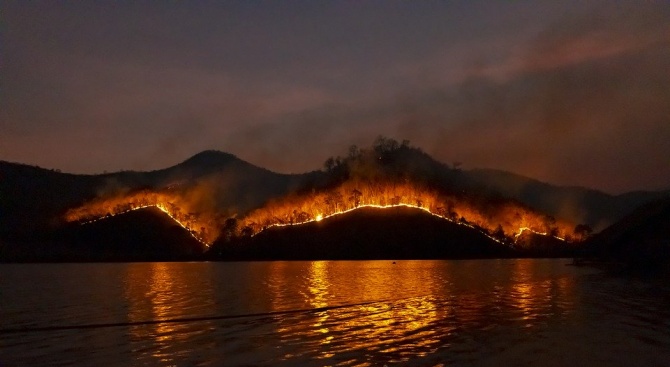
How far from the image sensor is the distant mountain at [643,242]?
50.4m

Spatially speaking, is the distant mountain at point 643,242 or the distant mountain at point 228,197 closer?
the distant mountain at point 643,242

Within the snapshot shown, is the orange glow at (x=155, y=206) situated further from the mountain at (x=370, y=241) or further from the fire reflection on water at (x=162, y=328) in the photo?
the fire reflection on water at (x=162, y=328)

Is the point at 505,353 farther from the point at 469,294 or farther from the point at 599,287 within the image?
the point at 599,287

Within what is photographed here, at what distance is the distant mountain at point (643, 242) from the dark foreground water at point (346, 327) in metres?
14.6

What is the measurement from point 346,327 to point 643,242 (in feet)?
146

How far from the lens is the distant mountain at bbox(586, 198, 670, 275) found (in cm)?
5044

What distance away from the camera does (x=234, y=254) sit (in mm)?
123688

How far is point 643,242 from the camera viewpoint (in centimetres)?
5666

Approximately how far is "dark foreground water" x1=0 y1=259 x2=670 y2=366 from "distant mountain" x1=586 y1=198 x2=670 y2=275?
1460 centimetres

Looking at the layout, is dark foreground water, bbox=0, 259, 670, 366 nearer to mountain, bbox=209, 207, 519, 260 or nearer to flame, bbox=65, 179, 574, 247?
mountain, bbox=209, 207, 519, 260

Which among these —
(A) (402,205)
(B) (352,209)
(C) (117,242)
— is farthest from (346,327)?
(C) (117,242)

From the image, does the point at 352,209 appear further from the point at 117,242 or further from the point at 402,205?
the point at 117,242

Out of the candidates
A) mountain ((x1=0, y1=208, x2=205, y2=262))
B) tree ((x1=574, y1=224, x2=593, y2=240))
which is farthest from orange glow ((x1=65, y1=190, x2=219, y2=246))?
tree ((x1=574, y1=224, x2=593, y2=240))

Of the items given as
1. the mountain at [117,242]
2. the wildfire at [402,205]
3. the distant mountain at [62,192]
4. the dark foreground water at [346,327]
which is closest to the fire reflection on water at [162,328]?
the dark foreground water at [346,327]
